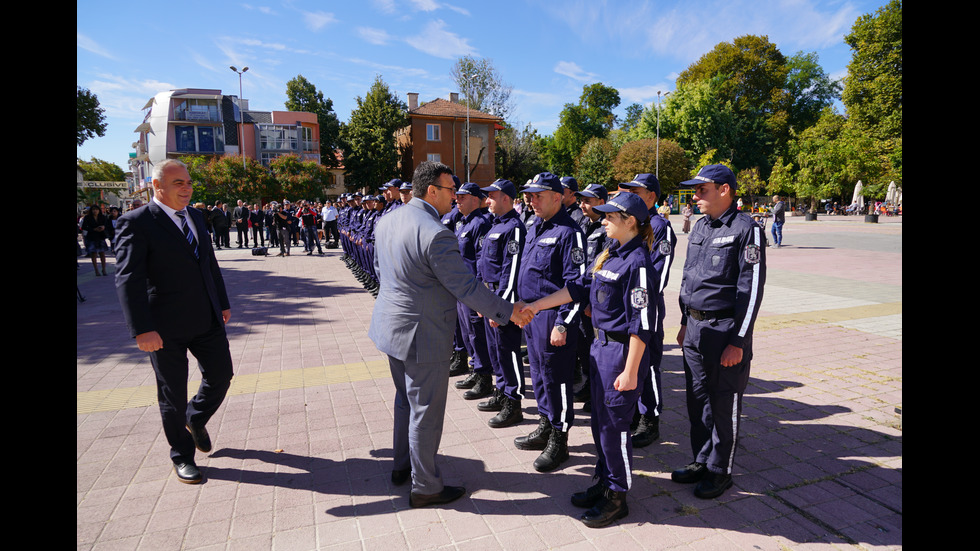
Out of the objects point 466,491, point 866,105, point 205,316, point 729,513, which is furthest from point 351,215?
point 866,105

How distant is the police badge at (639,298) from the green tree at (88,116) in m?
35.1

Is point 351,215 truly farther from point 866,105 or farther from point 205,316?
point 866,105

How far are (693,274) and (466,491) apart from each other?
7.08 feet

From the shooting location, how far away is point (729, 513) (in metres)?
3.18

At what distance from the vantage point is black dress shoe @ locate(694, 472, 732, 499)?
131 inches

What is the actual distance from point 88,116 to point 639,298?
3696 centimetres

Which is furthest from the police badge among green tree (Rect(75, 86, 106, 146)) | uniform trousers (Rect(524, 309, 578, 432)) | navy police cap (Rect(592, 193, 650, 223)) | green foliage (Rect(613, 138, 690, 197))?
green foliage (Rect(613, 138, 690, 197))

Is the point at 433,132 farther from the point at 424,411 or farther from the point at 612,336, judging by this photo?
the point at 612,336

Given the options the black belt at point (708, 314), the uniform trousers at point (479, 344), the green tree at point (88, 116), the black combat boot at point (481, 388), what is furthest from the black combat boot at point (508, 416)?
the green tree at point (88, 116)

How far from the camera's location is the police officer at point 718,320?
127 inches

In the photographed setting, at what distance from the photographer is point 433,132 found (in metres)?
45.1

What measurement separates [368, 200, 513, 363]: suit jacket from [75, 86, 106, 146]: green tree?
111 feet

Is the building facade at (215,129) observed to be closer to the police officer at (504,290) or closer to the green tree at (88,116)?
the green tree at (88,116)

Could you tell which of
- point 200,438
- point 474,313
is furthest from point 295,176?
point 200,438
